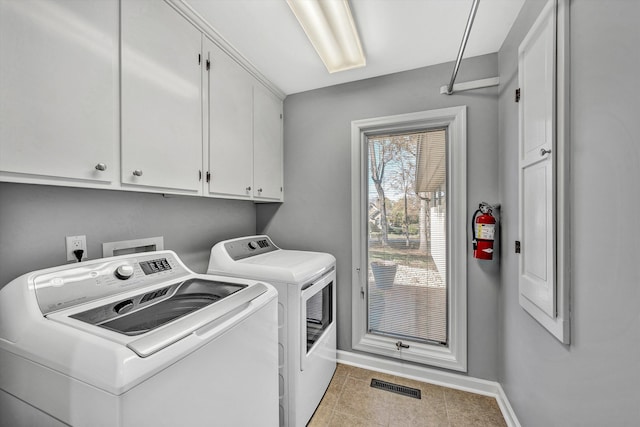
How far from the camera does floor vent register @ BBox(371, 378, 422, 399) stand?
1810 mm

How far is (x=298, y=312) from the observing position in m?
1.43

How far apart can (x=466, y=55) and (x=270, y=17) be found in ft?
4.75

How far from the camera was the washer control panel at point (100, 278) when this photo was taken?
0.88 meters

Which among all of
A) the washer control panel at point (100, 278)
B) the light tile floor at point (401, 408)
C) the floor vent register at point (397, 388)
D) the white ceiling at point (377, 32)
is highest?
the white ceiling at point (377, 32)

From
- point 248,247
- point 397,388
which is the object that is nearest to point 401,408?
point 397,388

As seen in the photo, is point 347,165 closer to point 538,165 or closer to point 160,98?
point 538,165

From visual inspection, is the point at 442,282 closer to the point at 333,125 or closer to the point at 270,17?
the point at 333,125

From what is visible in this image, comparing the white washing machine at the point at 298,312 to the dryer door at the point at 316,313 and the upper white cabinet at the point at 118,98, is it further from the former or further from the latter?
the upper white cabinet at the point at 118,98

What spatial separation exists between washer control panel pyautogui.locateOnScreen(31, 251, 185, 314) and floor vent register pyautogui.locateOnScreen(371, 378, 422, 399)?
5.48 feet

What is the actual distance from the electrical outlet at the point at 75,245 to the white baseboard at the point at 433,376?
1.98 m

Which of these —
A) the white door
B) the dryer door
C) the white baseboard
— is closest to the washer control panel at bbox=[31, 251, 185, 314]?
the dryer door

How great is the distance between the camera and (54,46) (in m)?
0.86

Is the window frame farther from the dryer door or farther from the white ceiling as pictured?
the white ceiling

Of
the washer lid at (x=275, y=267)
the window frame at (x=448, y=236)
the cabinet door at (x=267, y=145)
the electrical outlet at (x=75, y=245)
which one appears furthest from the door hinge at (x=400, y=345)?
the electrical outlet at (x=75, y=245)
